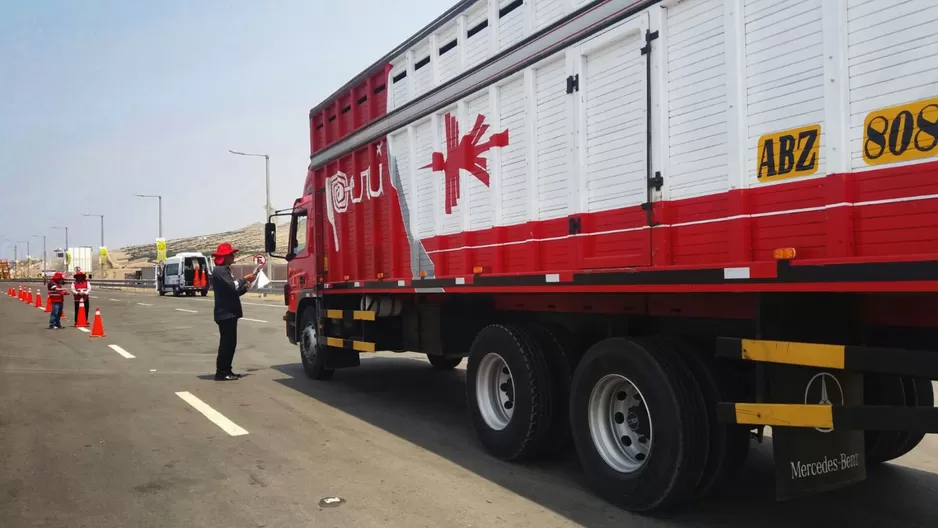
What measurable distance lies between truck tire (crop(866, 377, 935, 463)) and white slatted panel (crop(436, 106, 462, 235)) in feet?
11.6

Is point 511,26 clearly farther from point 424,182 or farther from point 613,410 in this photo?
point 613,410

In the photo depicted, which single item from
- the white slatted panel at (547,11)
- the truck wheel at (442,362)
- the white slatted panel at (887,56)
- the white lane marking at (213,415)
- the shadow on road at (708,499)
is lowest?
the shadow on road at (708,499)

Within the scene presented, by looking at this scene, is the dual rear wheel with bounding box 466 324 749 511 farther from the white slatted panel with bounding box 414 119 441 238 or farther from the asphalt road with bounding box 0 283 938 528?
the white slatted panel with bounding box 414 119 441 238

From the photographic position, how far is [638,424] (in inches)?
174

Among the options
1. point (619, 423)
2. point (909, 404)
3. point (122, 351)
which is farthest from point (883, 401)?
point (122, 351)

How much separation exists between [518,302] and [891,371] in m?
3.10

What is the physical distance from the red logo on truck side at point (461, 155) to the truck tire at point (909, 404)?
329 centimetres

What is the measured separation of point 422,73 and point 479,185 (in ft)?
5.16

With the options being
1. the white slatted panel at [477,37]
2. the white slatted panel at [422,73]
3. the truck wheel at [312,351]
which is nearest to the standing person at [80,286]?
the truck wheel at [312,351]

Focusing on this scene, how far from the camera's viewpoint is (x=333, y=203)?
907 cm

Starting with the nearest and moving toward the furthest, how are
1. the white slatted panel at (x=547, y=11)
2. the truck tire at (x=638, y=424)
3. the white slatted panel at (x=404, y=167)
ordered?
1. the truck tire at (x=638, y=424)
2. the white slatted panel at (x=547, y=11)
3. the white slatted panel at (x=404, y=167)

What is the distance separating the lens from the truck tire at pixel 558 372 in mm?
5211

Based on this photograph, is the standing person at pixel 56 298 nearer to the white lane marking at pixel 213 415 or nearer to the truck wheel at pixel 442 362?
the white lane marking at pixel 213 415

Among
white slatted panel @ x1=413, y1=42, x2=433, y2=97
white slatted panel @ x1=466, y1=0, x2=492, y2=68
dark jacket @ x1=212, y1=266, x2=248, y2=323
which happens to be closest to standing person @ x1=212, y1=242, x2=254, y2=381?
dark jacket @ x1=212, y1=266, x2=248, y2=323
